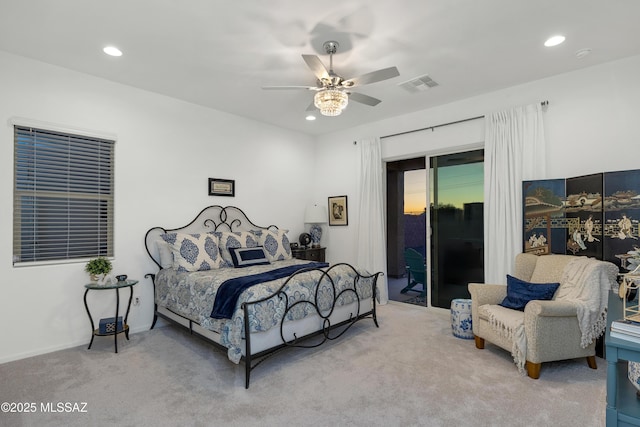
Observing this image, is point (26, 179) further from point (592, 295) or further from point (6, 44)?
point (592, 295)

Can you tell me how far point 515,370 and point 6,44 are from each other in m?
5.62

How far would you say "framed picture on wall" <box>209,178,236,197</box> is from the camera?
15.8 feet

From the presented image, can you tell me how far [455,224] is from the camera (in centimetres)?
477

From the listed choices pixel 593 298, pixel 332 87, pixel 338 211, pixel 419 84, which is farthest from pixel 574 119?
pixel 338 211

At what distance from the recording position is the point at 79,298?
11.8 feet

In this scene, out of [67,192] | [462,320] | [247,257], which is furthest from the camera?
[247,257]

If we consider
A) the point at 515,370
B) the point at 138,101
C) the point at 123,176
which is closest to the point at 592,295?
the point at 515,370

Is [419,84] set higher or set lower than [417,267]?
higher

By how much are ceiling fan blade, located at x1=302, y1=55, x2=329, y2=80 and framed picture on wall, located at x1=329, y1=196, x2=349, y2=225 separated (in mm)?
3161

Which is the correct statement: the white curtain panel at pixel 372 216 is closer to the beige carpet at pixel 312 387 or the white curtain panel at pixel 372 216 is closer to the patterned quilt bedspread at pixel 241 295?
the patterned quilt bedspread at pixel 241 295

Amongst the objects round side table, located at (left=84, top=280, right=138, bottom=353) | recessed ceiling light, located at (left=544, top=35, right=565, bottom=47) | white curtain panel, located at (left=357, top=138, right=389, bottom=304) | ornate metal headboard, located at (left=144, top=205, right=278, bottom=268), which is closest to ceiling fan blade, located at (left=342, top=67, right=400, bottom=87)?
recessed ceiling light, located at (left=544, top=35, right=565, bottom=47)

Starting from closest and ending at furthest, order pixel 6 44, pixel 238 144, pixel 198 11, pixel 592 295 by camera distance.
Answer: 1. pixel 198 11
2. pixel 592 295
3. pixel 6 44
4. pixel 238 144

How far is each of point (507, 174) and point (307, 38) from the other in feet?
9.45

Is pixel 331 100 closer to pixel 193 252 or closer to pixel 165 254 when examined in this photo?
pixel 193 252
